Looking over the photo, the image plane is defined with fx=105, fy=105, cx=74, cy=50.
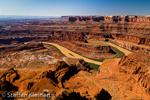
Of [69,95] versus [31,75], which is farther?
[31,75]

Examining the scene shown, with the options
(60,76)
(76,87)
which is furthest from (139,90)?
(60,76)

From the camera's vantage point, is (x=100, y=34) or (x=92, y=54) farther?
(x=100, y=34)

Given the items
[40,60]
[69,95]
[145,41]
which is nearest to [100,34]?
[145,41]

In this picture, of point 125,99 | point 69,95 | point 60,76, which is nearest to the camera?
point 69,95

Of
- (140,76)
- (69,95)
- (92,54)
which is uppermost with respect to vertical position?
(69,95)

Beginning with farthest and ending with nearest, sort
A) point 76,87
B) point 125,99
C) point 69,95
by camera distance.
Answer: point 76,87 → point 125,99 → point 69,95

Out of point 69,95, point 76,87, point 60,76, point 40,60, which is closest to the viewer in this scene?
point 69,95

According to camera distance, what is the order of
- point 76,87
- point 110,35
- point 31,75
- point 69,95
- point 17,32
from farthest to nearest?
point 17,32
point 110,35
point 31,75
point 76,87
point 69,95

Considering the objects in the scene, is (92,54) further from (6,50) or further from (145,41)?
(6,50)

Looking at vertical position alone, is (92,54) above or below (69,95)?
below

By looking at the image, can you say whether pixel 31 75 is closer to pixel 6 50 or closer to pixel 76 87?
pixel 76 87
